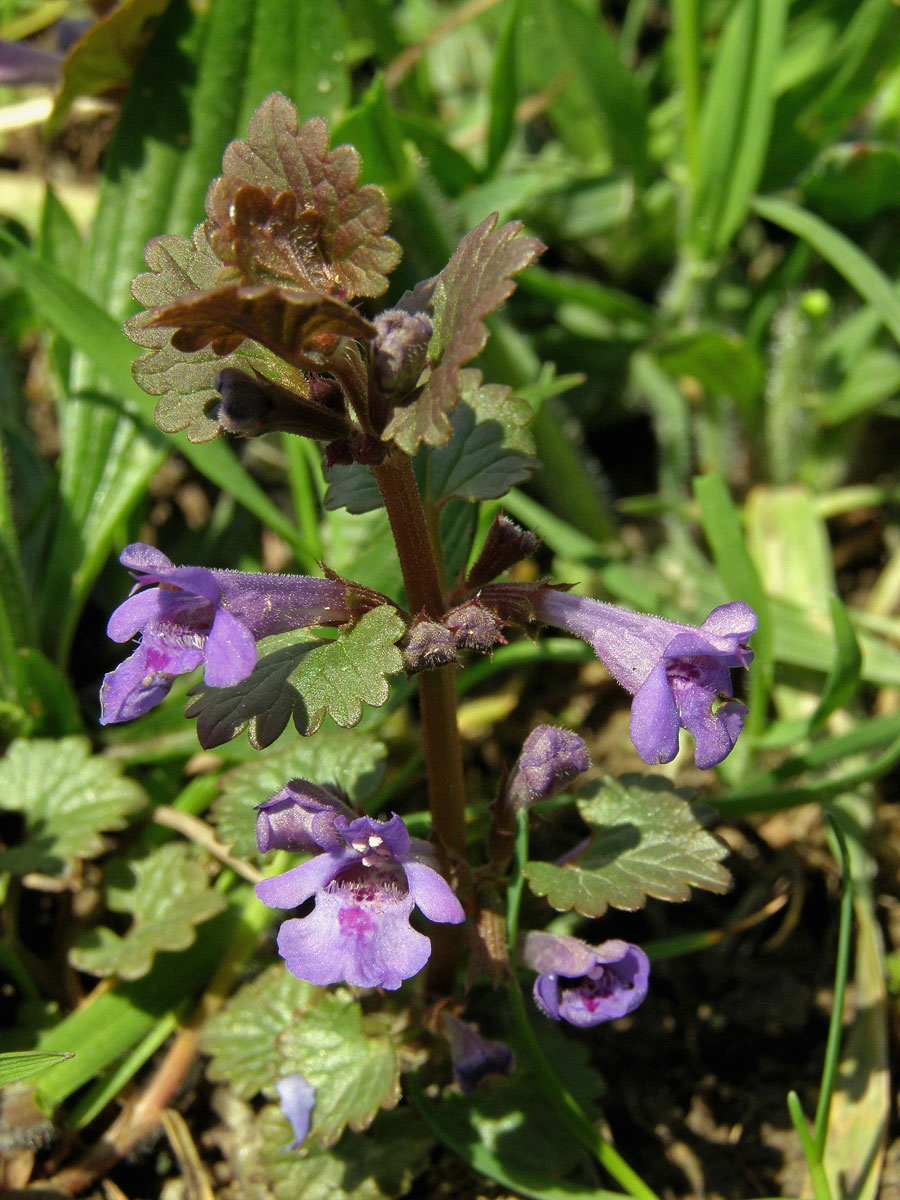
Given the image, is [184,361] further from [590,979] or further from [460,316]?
[590,979]

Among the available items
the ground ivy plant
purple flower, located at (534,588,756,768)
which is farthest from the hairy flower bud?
purple flower, located at (534,588,756,768)

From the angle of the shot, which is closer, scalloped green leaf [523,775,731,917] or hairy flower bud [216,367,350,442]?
Result: hairy flower bud [216,367,350,442]

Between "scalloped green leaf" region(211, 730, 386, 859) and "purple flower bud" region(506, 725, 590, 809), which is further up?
"purple flower bud" region(506, 725, 590, 809)

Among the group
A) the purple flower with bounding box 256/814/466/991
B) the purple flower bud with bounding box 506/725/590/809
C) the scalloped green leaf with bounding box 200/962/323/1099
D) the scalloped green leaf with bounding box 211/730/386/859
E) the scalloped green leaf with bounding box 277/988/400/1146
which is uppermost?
the purple flower with bounding box 256/814/466/991

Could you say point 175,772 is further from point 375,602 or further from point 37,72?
point 37,72

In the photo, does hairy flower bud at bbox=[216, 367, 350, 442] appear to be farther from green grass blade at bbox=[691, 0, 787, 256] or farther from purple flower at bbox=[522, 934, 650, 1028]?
green grass blade at bbox=[691, 0, 787, 256]

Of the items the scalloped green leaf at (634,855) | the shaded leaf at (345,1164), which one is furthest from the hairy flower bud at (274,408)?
the shaded leaf at (345,1164)

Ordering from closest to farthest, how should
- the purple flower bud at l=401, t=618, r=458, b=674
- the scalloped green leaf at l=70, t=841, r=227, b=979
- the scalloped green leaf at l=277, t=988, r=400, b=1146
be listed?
1. the purple flower bud at l=401, t=618, r=458, b=674
2. the scalloped green leaf at l=277, t=988, r=400, b=1146
3. the scalloped green leaf at l=70, t=841, r=227, b=979
